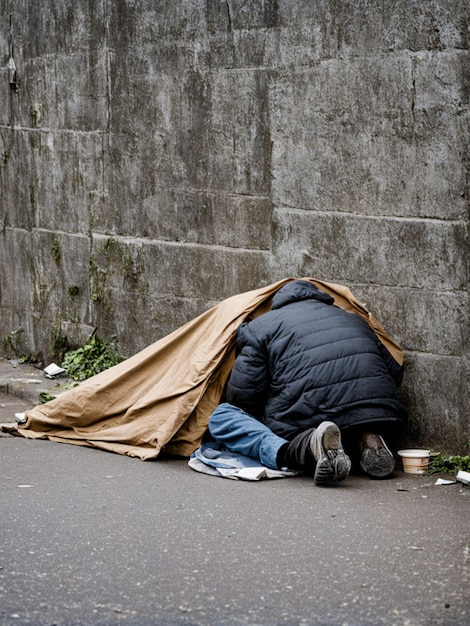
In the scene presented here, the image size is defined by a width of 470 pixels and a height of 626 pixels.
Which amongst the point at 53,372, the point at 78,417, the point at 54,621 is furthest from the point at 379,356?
the point at 53,372

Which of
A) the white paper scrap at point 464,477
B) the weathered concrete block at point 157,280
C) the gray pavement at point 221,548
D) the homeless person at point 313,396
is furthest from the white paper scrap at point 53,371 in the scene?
the white paper scrap at point 464,477

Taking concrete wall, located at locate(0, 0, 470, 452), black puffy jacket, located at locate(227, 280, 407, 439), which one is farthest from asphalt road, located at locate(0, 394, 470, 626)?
concrete wall, located at locate(0, 0, 470, 452)

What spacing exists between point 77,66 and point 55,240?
1.48 meters

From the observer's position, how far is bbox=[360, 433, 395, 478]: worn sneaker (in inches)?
258

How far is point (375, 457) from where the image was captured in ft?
21.5

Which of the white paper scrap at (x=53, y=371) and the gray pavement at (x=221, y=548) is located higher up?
the gray pavement at (x=221, y=548)

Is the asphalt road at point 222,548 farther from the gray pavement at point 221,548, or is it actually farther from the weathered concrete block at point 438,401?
the weathered concrete block at point 438,401

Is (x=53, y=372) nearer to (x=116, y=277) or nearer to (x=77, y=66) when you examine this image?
(x=116, y=277)

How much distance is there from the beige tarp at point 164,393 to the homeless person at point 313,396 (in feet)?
0.71

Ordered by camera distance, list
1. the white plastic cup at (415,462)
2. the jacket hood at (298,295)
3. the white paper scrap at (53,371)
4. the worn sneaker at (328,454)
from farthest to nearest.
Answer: the white paper scrap at (53,371) → the jacket hood at (298,295) → the white plastic cup at (415,462) → the worn sneaker at (328,454)

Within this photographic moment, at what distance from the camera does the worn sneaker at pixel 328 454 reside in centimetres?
623

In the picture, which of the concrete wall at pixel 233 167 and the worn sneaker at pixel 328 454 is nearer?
the worn sneaker at pixel 328 454

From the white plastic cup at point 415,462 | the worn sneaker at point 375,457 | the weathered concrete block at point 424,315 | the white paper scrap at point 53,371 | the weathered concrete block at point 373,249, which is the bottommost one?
the white paper scrap at point 53,371

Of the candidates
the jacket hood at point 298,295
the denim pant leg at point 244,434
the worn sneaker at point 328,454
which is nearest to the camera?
the worn sneaker at point 328,454
